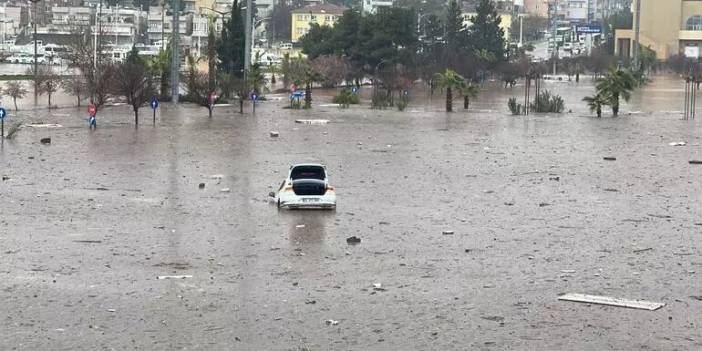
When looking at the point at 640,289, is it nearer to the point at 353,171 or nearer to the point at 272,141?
the point at 353,171

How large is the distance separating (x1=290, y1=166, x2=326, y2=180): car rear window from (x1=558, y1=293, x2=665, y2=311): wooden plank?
752cm

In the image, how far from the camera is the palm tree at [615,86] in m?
45.7

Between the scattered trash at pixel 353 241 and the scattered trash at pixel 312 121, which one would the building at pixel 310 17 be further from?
the scattered trash at pixel 353 241

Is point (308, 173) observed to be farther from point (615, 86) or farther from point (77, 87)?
point (77, 87)

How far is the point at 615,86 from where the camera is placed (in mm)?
45969

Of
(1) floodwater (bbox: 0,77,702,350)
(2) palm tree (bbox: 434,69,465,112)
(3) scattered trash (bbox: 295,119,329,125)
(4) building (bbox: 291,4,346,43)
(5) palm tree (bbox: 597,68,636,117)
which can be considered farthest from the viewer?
(4) building (bbox: 291,4,346,43)

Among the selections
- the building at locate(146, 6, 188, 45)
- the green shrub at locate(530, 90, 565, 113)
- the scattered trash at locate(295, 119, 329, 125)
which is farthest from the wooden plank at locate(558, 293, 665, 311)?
the building at locate(146, 6, 188, 45)

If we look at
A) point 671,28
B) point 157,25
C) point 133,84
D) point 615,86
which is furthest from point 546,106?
point 157,25

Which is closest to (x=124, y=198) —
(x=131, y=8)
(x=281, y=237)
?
(x=281, y=237)

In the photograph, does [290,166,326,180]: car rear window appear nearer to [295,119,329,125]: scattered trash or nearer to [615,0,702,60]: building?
[295,119,329,125]: scattered trash

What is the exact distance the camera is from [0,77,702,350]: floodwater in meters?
11.6

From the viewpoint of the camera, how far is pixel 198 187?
22000 millimetres

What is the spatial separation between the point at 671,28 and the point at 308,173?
111 m

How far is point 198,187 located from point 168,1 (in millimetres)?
154067
